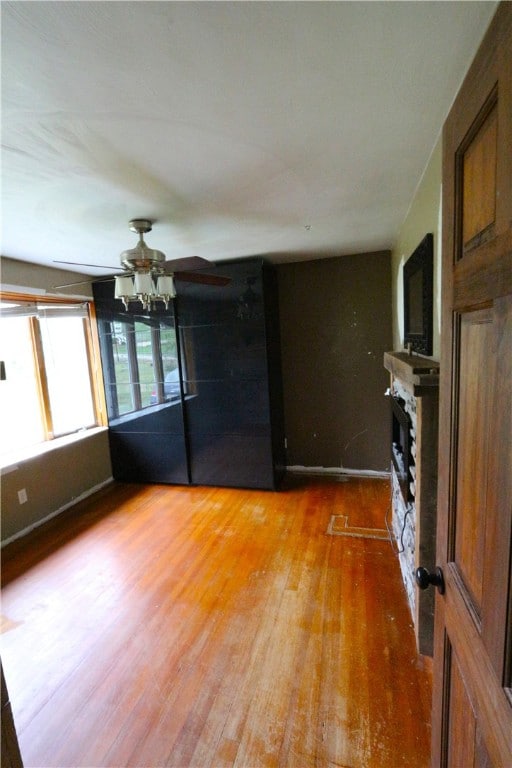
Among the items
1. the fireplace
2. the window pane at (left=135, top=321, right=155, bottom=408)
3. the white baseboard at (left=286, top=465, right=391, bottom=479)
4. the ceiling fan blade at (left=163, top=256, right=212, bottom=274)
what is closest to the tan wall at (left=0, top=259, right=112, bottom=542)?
the window pane at (left=135, top=321, right=155, bottom=408)

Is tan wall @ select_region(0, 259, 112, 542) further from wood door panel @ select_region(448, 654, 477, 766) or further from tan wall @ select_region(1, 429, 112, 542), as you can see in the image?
wood door panel @ select_region(448, 654, 477, 766)

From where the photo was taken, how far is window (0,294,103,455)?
3.11 metres

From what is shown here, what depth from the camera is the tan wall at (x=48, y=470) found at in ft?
9.73

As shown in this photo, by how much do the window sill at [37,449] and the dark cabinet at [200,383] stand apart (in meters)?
0.34

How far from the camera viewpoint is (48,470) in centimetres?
333

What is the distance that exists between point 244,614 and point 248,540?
75cm

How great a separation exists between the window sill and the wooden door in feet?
10.7

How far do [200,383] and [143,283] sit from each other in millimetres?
1696

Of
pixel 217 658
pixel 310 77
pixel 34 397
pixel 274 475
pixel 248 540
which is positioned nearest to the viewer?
pixel 310 77

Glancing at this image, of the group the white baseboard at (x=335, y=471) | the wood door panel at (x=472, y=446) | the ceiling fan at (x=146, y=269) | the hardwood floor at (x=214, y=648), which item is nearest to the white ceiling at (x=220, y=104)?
the ceiling fan at (x=146, y=269)

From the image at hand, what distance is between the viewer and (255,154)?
4.97 ft

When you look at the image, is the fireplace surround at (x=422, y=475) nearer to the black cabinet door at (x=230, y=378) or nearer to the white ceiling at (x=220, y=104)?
the white ceiling at (x=220, y=104)

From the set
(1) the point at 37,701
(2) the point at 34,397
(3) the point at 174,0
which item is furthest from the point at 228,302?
(1) the point at 37,701

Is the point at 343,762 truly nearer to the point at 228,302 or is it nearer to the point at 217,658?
the point at 217,658
